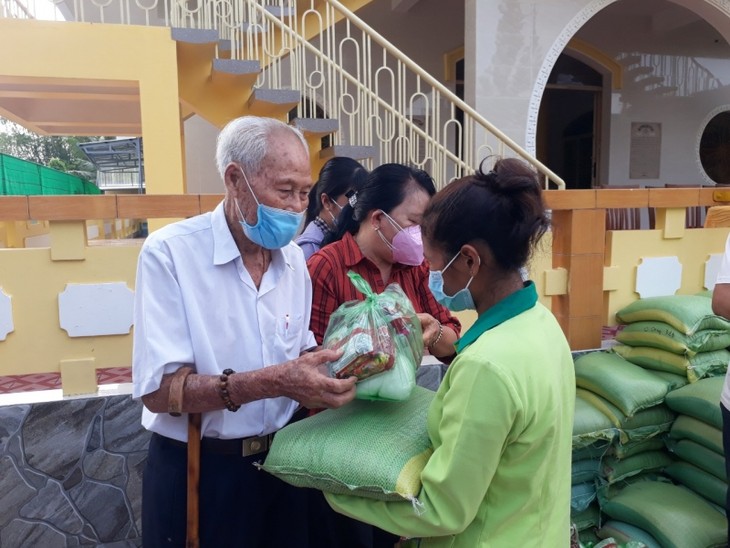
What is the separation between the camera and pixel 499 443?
1.14m

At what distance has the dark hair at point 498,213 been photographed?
4.21ft

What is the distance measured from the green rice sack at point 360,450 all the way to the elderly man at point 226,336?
144 mm

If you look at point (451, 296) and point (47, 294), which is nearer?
point (451, 296)

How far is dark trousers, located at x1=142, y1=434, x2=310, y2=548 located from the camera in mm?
1583

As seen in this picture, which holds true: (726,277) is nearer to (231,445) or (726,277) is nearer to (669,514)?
(669,514)

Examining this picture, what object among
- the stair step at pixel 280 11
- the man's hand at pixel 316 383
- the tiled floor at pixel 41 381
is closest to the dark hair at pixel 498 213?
the man's hand at pixel 316 383

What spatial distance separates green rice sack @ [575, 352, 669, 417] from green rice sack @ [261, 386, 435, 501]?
139cm

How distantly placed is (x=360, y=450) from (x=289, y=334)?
46 cm

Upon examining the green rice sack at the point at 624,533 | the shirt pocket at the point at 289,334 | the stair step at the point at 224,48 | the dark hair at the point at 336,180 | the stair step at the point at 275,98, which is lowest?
the green rice sack at the point at 624,533

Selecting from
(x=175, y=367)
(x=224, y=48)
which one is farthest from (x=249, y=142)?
(x=224, y=48)

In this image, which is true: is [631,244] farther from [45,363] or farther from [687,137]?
[687,137]

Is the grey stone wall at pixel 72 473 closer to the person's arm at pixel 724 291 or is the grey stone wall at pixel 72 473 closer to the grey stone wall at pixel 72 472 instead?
the grey stone wall at pixel 72 472

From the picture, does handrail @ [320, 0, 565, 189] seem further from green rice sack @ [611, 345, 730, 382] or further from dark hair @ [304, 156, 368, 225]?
green rice sack @ [611, 345, 730, 382]

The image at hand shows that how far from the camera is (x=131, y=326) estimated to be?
2.41m
